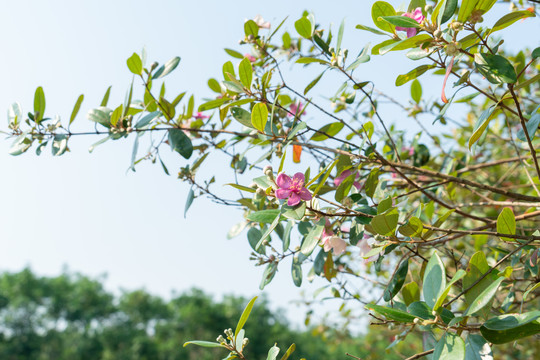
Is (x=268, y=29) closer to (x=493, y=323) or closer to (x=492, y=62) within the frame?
(x=492, y=62)

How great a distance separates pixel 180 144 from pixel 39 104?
0.47m

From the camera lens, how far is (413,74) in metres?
1.10

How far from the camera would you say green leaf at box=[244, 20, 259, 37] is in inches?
60.4

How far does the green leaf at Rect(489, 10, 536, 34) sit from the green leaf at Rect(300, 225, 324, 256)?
22.2 inches

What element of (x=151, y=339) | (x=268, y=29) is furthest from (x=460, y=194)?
(x=151, y=339)

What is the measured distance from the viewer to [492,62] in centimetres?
92

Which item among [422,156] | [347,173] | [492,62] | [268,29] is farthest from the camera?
[422,156]

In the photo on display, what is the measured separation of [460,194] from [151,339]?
27456mm

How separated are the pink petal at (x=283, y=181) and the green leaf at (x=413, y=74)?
16.9 inches

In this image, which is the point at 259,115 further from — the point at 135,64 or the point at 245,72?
the point at 135,64

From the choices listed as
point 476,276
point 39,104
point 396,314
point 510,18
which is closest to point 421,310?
point 396,314

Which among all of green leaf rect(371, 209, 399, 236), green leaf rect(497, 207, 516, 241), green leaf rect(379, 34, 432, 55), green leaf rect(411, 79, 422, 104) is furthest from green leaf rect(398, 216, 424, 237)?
green leaf rect(411, 79, 422, 104)

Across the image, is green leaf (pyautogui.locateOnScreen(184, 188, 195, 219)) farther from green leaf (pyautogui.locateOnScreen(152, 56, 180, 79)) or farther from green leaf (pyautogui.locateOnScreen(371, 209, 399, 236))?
green leaf (pyautogui.locateOnScreen(371, 209, 399, 236))

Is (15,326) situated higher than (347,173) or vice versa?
(347,173)
